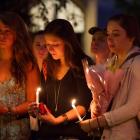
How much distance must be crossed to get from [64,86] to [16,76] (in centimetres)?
A: 51

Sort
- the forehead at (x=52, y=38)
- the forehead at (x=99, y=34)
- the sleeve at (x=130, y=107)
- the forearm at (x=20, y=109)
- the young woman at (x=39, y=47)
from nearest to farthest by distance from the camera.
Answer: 1. the sleeve at (x=130, y=107)
2. the forehead at (x=52, y=38)
3. the forearm at (x=20, y=109)
4. the forehead at (x=99, y=34)
5. the young woman at (x=39, y=47)

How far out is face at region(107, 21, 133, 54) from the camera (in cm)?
461

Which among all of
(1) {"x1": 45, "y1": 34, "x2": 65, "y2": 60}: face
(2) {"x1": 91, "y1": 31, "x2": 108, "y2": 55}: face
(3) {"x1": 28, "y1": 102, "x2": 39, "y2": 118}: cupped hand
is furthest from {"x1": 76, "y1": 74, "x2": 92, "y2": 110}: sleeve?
(2) {"x1": 91, "y1": 31, "x2": 108, "y2": 55}: face

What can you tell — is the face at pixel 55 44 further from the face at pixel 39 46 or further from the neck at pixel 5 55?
the face at pixel 39 46

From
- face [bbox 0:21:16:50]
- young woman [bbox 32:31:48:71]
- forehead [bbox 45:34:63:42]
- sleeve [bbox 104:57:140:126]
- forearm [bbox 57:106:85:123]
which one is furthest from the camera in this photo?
young woman [bbox 32:31:48:71]

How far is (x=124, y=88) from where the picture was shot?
4566mm

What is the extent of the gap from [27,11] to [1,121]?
4099 millimetres

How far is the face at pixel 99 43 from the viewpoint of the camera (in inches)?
245

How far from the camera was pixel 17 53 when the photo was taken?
17.5ft

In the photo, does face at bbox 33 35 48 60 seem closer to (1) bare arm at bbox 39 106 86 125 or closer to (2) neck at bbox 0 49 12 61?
(2) neck at bbox 0 49 12 61

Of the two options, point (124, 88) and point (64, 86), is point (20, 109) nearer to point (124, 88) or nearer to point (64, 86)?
point (64, 86)

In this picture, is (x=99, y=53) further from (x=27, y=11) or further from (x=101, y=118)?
(x=27, y=11)

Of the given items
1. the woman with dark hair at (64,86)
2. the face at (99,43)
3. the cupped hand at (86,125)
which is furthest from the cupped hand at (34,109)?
the face at (99,43)

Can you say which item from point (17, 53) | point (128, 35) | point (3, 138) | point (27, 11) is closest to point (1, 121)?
point (3, 138)
